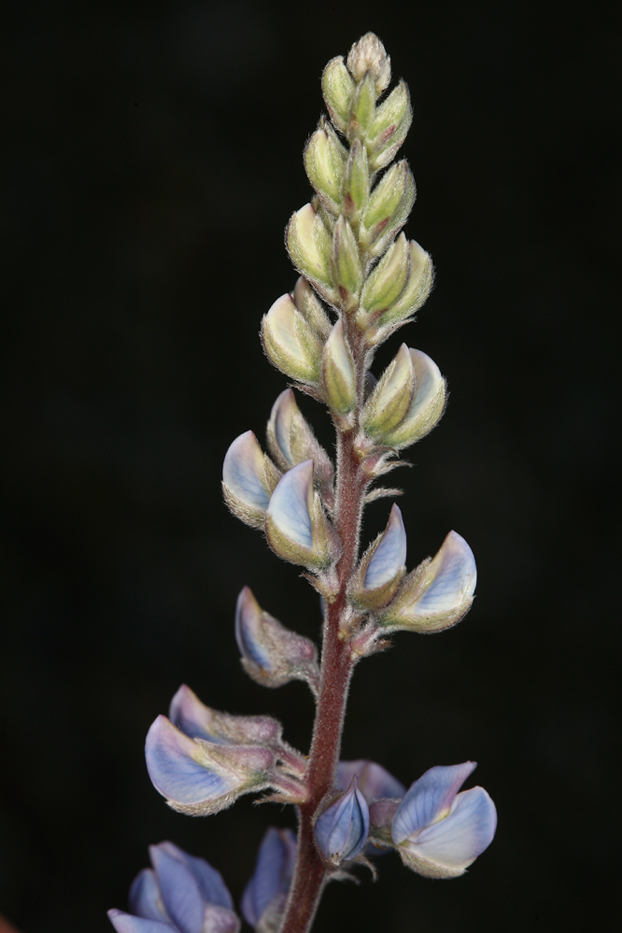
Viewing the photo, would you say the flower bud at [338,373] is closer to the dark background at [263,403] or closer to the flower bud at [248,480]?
the flower bud at [248,480]

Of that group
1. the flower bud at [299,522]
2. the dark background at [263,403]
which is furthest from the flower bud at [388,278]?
the dark background at [263,403]

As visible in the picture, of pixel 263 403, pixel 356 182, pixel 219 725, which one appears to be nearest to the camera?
pixel 356 182

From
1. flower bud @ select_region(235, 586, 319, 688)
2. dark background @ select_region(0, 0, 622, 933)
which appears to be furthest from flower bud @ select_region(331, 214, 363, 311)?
dark background @ select_region(0, 0, 622, 933)

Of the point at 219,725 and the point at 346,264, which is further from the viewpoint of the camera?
the point at 219,725

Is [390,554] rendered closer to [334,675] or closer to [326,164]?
[334,675]

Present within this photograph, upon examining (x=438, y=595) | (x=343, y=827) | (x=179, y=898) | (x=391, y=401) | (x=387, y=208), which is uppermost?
(x=387, y=208)

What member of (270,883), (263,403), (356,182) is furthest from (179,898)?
(263,403)

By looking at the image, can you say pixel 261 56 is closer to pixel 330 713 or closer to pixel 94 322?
pixel 94 322
